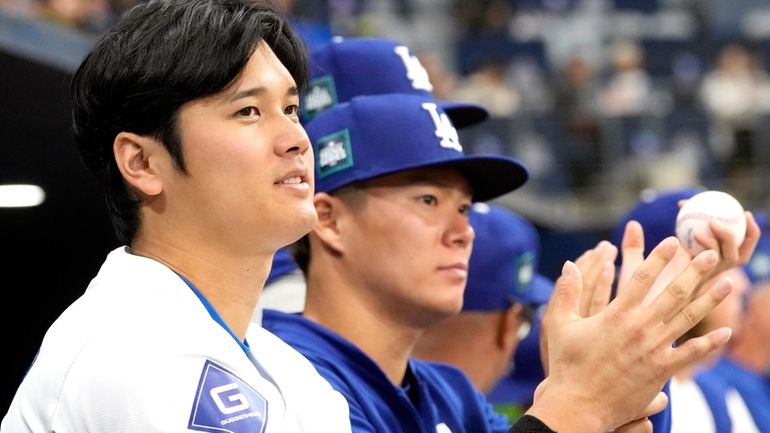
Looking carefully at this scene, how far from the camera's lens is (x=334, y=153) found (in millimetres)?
2535

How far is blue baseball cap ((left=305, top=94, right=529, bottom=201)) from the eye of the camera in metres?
2.47

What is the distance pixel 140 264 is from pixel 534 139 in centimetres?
815

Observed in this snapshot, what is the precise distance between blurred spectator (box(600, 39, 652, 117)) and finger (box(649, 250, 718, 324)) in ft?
28.8

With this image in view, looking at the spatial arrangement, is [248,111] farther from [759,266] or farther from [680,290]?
[759,266]

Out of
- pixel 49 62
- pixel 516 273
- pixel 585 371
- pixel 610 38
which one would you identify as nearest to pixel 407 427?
pixel 585 371

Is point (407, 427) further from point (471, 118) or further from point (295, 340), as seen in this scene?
point (471, 118)

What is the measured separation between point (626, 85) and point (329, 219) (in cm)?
888

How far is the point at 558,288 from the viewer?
1.96 m

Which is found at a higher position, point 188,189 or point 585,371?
point 188,189

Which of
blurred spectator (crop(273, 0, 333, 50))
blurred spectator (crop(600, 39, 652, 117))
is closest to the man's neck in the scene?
blurred spectator (crop(273, 0, 333, 50))

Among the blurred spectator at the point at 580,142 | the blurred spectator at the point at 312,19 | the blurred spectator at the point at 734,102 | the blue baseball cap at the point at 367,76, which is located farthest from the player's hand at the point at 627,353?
the blurred spectator at the point at 734,102

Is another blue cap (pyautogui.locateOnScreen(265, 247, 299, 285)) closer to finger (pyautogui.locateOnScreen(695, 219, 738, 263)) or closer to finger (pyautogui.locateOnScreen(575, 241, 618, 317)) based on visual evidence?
finger (pyautogui.locateOnScreen(575, 241, 618, 317))

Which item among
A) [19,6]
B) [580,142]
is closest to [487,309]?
[19,6]

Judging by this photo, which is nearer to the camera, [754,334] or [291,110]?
[291,110]
